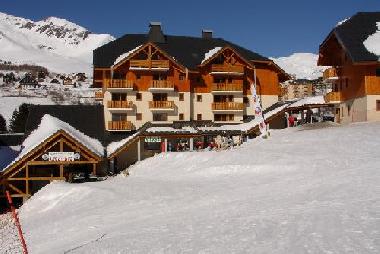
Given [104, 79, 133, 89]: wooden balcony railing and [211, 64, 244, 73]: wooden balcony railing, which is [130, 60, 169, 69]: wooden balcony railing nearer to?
[104, 79, 133, 89]: wooden balcony railing

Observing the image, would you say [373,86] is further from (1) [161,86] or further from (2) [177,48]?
(2) [177,48]

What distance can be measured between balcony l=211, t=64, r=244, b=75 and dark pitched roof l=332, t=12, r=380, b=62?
1048 cm

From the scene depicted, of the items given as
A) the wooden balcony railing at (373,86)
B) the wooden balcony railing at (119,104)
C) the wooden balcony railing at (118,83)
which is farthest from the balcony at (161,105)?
the wooden balcony railing at (373,86)

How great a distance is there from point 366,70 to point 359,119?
12.8ft

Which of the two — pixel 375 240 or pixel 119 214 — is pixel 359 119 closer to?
pixel 119 214

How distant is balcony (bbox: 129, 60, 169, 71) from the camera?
4462 centimetres

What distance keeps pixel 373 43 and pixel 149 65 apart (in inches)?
759

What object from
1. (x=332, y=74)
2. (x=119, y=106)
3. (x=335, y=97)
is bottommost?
(x=119, y=106)

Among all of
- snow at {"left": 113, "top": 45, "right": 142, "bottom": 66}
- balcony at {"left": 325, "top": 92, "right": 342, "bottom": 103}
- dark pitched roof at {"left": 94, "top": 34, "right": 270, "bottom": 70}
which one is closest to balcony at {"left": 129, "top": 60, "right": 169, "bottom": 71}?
snow at {"left": 113, "top": 45, "right": 142, "bottom": 66}

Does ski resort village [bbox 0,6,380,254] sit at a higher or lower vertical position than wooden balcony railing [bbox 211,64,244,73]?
lower

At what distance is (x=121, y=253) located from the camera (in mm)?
12672

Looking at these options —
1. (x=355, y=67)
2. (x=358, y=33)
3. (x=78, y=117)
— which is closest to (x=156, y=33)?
(x=78, y=117)

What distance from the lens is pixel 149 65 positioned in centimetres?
4481

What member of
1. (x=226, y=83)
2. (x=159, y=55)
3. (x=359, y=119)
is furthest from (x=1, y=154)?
(x=359, y=119)
